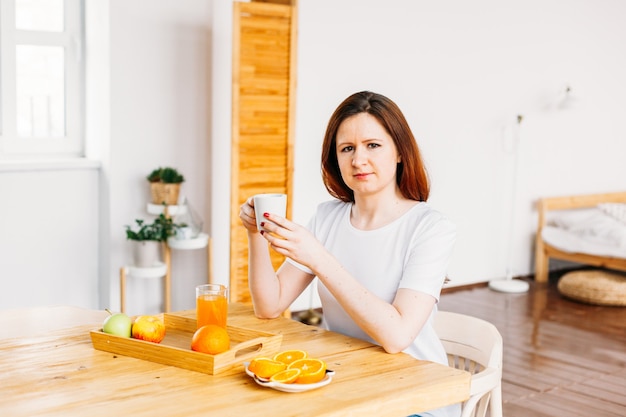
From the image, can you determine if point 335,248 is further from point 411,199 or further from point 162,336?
point 162,336

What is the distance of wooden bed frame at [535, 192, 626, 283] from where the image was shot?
19.0ft

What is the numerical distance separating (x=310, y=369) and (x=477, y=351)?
0.59 m

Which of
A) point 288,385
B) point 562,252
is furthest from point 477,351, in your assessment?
point 562,252

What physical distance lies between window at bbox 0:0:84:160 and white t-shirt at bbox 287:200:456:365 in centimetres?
247

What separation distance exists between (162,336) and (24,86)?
266cm

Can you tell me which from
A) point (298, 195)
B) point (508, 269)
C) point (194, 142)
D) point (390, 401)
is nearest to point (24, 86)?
point (194, 142)

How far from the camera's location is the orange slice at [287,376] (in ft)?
5.13

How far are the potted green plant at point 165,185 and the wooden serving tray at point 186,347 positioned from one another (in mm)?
2203

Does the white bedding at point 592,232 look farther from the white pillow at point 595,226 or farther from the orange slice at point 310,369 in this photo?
the orange slice at point 310,369

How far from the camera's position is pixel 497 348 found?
1896 mm

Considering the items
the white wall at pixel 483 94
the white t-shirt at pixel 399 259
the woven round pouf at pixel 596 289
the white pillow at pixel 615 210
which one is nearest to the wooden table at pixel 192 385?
the white t-shirt at pixel 399 259

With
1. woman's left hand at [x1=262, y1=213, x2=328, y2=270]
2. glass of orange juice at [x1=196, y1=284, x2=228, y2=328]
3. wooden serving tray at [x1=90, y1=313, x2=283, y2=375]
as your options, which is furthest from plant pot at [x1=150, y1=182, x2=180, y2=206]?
woman's left hand at [x1=262, y1=213, x2=328, y2=270]

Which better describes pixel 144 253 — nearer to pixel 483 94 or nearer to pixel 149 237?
pixel 149 237

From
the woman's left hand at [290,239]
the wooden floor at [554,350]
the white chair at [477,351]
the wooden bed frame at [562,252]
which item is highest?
the woman's left hand at [290,239]
